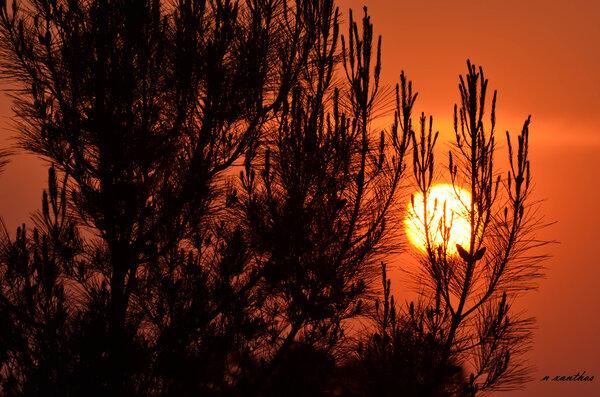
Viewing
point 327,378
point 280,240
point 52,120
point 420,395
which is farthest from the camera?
point 327,378

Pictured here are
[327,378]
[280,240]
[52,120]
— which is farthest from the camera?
[327,378]

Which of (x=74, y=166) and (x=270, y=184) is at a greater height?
(x=74, y=166)

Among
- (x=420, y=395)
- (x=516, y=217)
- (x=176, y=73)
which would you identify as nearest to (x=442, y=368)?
(x=420, y=395)

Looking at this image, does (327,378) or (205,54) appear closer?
(205,54)

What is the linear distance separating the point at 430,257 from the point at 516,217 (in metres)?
0.71

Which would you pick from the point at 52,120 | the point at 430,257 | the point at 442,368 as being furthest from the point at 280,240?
the point at 52,120

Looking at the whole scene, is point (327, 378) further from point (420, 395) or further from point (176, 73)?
Result: point (176, 73)

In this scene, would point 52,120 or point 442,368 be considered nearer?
point 442,368

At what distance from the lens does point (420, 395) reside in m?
3.98

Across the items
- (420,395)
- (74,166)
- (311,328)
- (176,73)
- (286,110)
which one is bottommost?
(420,395)

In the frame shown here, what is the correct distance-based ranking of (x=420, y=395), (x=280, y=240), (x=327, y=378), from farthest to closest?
(x=327, y=378)
(x=420, y=395)
(x=280, y=240)

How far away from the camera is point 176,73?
4.03 metres

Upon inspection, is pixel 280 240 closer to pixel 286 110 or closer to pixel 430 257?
pixel 286 110

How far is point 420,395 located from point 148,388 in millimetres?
1971
